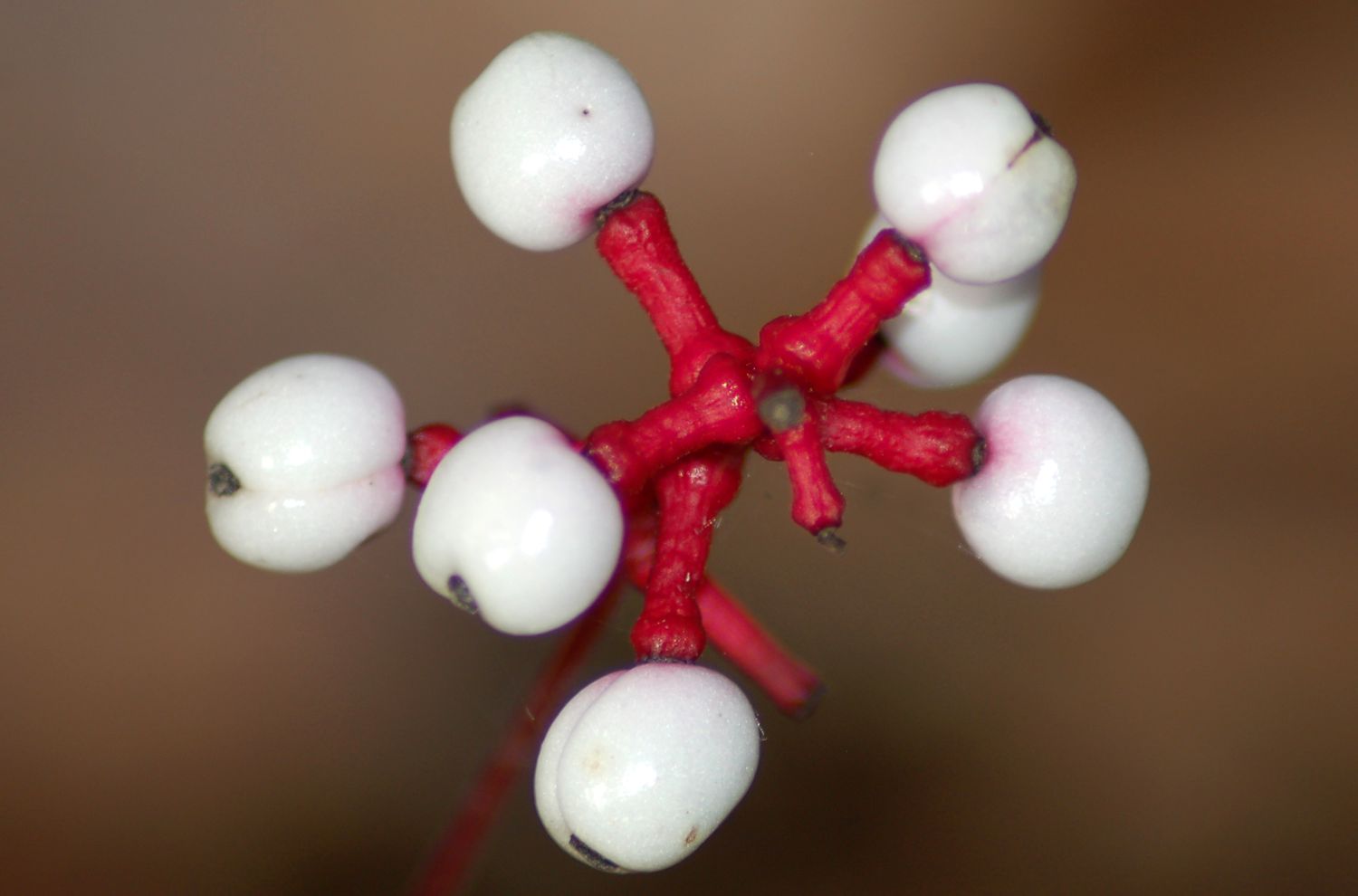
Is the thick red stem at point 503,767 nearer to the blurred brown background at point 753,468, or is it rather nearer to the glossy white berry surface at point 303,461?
the blurred brown background at point 753,468

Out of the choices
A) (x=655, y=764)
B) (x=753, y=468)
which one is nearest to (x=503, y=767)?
(x=753, y=468)

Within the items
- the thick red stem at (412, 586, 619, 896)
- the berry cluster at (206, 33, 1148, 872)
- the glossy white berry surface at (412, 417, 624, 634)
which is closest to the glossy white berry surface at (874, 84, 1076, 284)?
the berry cluster at (206, 33, 1148, 872)

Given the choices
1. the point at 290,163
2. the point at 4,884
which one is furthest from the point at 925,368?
the point at 4,884

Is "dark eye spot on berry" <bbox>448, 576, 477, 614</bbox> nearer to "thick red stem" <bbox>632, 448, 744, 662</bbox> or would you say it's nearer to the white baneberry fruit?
"thick red stem" <bbox>632, 448, 744, 662</bbox>

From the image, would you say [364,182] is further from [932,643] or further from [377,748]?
[932,643]

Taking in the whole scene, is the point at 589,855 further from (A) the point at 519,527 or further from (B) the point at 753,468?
(B) the point at 753,468

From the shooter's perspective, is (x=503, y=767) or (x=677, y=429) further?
(x=503, y=767)

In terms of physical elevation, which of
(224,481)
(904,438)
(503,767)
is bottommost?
(503,767)

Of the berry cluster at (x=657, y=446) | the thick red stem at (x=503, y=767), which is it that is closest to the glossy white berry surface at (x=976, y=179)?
the berry cluster at (x=657, y=446)
